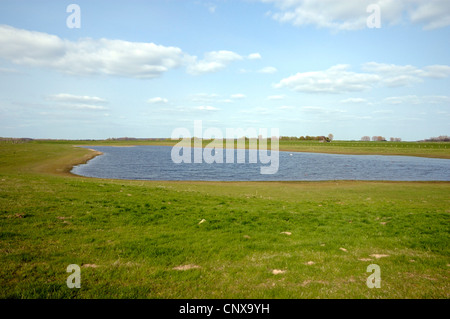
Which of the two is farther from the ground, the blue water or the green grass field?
the green grass field

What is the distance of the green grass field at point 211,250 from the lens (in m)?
7.99

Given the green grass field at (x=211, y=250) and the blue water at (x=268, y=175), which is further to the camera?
the blue water at (x=268, y=175)

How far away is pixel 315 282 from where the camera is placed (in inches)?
336

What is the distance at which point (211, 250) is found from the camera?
36.1 feet

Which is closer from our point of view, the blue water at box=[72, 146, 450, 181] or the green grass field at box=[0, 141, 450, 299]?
the green grass field at box=[0, 141, 450, 299]

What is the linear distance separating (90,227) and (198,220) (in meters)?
5.54

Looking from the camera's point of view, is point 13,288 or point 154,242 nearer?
point 13,288

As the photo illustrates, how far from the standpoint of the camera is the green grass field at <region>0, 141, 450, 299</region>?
7992mm

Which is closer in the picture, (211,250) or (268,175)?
(211,250)

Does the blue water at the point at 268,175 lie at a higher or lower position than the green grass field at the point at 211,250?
lower

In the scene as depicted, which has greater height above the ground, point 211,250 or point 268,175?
point 211,250
